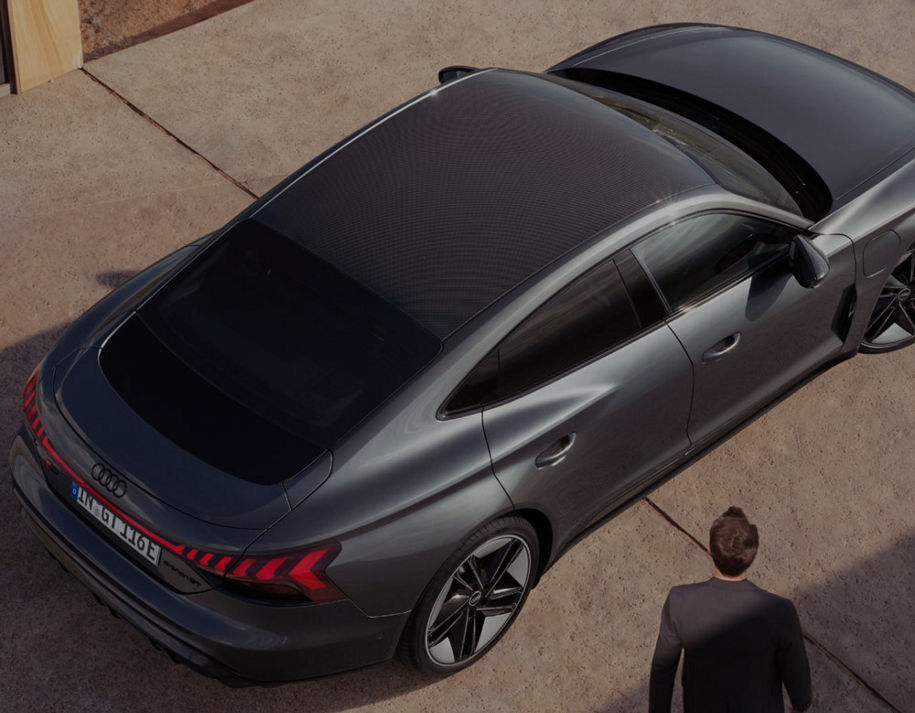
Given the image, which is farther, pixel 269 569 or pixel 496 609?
pixel 496 609

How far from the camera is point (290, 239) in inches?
202

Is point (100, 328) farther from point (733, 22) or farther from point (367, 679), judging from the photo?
point (733, 22)

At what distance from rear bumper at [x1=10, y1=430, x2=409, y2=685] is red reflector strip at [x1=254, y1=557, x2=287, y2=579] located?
127 millimetres

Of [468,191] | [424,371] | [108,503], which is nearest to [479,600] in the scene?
[424,371]

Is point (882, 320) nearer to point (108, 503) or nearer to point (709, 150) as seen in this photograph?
point (709, 150)

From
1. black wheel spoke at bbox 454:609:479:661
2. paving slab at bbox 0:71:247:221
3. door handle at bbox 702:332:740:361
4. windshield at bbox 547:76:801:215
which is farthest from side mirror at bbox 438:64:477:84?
black wheel spoke at bbox 454:609:479:661

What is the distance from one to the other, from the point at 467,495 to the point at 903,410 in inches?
124

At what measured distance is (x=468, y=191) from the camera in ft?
17.2

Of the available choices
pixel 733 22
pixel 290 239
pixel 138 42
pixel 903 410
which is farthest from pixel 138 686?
pixel 733 22

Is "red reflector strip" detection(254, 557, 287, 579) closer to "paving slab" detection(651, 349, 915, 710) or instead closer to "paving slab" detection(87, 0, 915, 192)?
"paving slab" detection(651, 349, 915, 710)

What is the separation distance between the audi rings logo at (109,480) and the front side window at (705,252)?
2.24 metres

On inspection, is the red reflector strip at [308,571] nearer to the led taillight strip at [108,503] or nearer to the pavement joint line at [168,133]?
the led taillight strip at [108,503]

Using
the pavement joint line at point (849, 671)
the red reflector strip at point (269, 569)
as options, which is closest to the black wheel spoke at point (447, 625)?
the red reflector strip at point (269, 569)

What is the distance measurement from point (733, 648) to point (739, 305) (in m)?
2.01
